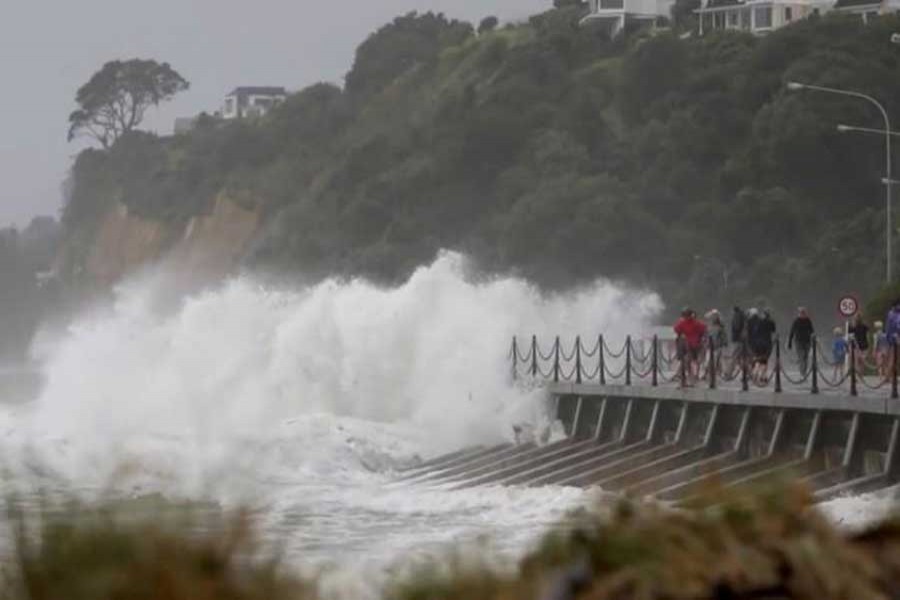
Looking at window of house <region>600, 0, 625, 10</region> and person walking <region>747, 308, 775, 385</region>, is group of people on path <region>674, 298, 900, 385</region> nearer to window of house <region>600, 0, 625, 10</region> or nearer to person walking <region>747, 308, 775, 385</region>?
person walking <region>747, 308, 775, 385</region>

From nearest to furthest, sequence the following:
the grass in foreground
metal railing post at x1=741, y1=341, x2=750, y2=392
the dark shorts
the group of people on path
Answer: the grass in foreground < metal railing post at x1=741, y1=341, x2=750, y2=392 < the group of people on path < the dark shorts

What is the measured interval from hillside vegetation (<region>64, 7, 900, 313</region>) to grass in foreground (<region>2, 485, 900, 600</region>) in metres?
57.6

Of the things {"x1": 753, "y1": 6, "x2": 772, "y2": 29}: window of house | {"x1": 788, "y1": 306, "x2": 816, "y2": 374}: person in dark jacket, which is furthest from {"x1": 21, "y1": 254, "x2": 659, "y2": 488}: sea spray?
{"x1": 753, "y1": 6, "x2": 772, "y2": 29}: window of house

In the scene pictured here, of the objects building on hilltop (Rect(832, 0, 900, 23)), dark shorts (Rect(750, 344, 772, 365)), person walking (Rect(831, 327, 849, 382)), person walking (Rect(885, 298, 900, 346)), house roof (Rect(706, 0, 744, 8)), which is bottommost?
person walking (Rect(831, 327, 849, 382))

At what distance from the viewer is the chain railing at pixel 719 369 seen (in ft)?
94.8

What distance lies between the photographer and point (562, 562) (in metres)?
5.79

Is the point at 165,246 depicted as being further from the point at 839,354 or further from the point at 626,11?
the point at 839,354

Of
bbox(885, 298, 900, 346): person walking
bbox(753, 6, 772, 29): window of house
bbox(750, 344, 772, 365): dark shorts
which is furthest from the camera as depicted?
bbox(753, 6, 772, 29): window of house

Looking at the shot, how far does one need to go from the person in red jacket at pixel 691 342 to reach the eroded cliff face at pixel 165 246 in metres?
79.2

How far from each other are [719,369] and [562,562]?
Result: 93.3ft

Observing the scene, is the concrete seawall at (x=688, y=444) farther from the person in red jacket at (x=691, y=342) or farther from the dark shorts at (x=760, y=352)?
the dark shorts at (x=760, y=352)

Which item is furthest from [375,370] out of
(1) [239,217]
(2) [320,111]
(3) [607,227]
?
(2) [320,111]

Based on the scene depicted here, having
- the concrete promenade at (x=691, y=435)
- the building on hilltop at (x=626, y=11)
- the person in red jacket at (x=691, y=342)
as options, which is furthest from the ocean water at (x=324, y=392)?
the building on hilltop at (x=626, y=11)

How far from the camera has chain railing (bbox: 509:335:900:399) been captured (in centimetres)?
2889
